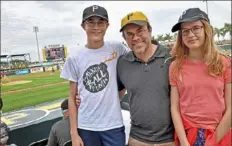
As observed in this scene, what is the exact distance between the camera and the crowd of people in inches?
59.9

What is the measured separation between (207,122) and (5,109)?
12.2m

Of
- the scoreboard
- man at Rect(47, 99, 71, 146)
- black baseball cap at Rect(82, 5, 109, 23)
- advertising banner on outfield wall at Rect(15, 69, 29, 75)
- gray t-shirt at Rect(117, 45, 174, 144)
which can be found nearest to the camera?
gray t-shirt at Rect(117, 45, 174, 144)

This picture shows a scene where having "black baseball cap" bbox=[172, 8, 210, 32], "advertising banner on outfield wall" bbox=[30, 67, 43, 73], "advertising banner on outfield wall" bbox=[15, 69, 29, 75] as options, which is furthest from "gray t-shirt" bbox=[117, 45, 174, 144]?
"advertising banner on outfield wall" bbox=[30, 67, 43, 73]

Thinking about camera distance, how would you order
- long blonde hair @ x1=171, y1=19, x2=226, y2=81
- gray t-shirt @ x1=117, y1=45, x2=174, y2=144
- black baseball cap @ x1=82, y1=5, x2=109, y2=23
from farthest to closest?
1. black baseball cap @ x1=82, y1=5, x2=109, y2=23
2. gray t-shirt @ x1=117, y1=45, x2=174, y2=144
3. long blonde hair @ x1=171, y1=19, x2=226, y2=81

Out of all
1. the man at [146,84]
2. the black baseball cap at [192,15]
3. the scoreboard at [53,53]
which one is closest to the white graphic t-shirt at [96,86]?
the man at [146,84]

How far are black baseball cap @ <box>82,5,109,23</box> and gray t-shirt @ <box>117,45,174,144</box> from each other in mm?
411

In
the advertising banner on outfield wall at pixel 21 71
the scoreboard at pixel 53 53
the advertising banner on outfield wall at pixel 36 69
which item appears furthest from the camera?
the scoreboard at pixel 53 53

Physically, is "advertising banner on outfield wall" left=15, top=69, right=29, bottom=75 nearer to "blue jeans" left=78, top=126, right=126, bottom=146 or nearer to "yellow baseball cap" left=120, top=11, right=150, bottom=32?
"blue jeans" left=78, top=126, right=126, bottom=146

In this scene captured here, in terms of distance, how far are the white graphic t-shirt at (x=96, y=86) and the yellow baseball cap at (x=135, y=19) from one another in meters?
0.34

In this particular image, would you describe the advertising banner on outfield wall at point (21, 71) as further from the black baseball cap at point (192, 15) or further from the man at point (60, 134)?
the black baseball cap at point (192, 15)

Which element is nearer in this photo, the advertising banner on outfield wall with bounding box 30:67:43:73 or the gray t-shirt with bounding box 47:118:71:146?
the gray t-shirt with bounding box 47:118:71:146

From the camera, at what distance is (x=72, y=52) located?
2.11 meters

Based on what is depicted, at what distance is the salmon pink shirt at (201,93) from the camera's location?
58.5 inches

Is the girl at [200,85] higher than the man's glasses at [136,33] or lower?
lower
